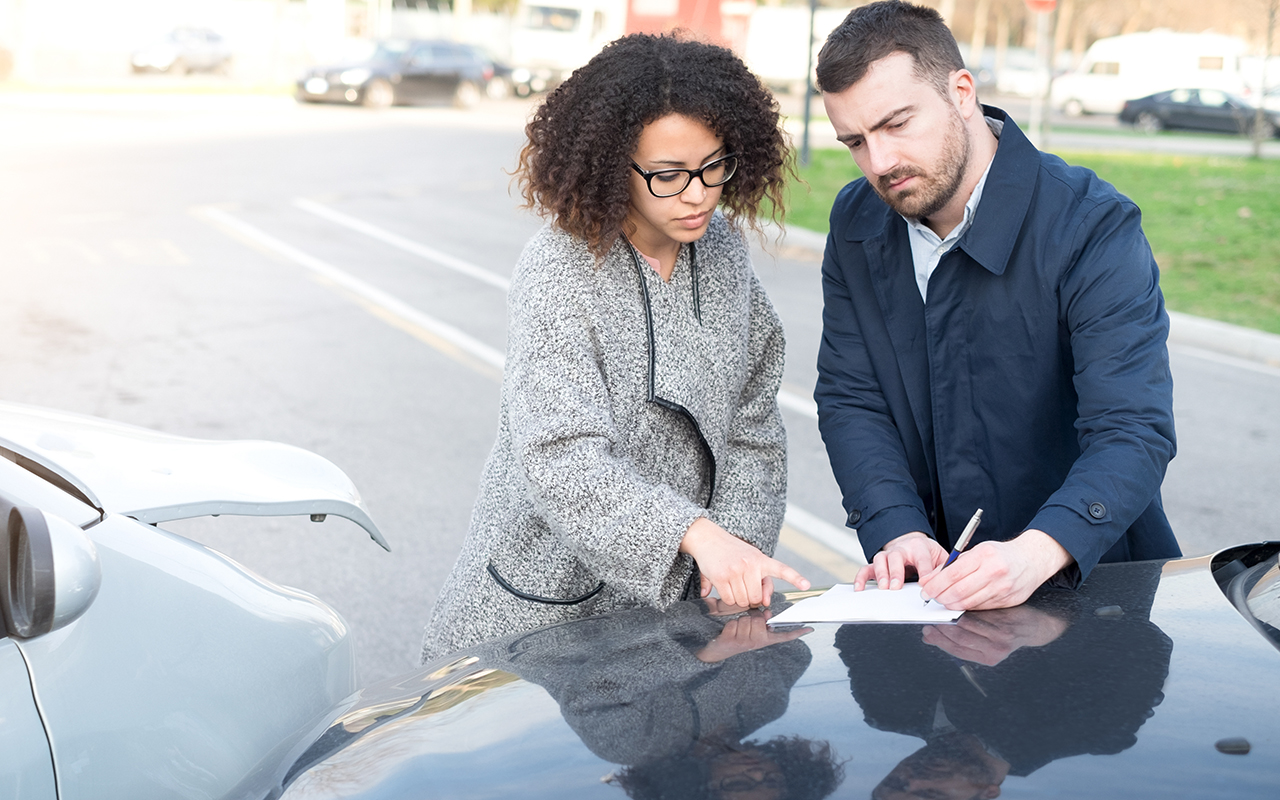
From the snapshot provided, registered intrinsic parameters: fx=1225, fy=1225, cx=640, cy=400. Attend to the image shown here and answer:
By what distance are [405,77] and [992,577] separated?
28.2m

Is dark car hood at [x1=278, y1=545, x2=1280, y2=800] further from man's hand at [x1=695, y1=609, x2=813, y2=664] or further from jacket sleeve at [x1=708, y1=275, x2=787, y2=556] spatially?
jacket sleeve at [x1=708, y1=275, x2=787, y2=556]

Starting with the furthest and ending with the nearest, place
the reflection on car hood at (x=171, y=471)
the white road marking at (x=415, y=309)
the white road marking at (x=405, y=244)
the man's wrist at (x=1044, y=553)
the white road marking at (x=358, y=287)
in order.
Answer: the white road marking at (x=405, y=244) → the white road marking at (x=358, y=287) → the white road marking at (x=415, y=309) → the reflection on car hood at (x=171, y=471) → the man's wrist at (x=1044, y=553)

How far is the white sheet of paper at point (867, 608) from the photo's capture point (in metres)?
1.89

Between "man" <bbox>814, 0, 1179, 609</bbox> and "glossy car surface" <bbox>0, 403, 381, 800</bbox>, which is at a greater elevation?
"man" <bbox>814, 0, 1179, 609</bbox>

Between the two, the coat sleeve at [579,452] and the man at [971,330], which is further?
the man at [971,330]

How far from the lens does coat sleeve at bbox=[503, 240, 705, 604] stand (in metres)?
1.98

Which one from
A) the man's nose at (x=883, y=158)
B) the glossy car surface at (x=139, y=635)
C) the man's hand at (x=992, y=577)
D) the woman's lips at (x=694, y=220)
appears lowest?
the glossy car surface at (x=139, y=635)

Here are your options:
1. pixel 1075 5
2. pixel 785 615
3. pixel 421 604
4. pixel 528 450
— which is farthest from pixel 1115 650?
pixel 1075 5

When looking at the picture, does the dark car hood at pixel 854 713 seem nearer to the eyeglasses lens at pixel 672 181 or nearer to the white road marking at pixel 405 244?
the eyeglasses lens at pixel 672 181

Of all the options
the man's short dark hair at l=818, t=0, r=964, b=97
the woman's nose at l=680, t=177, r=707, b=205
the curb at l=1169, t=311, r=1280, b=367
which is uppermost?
the man's short dark hair at l=818, t=0, r=964, b=97

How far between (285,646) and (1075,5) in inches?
2450

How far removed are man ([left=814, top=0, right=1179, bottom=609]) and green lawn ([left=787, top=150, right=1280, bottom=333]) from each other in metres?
5.63

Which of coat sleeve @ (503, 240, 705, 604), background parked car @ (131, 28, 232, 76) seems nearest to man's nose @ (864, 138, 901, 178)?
coat sleeve @ (503, 240, 705, 604)

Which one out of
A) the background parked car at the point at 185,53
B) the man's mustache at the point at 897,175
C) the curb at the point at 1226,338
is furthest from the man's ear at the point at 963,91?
the background parked car at the point at 185,53
